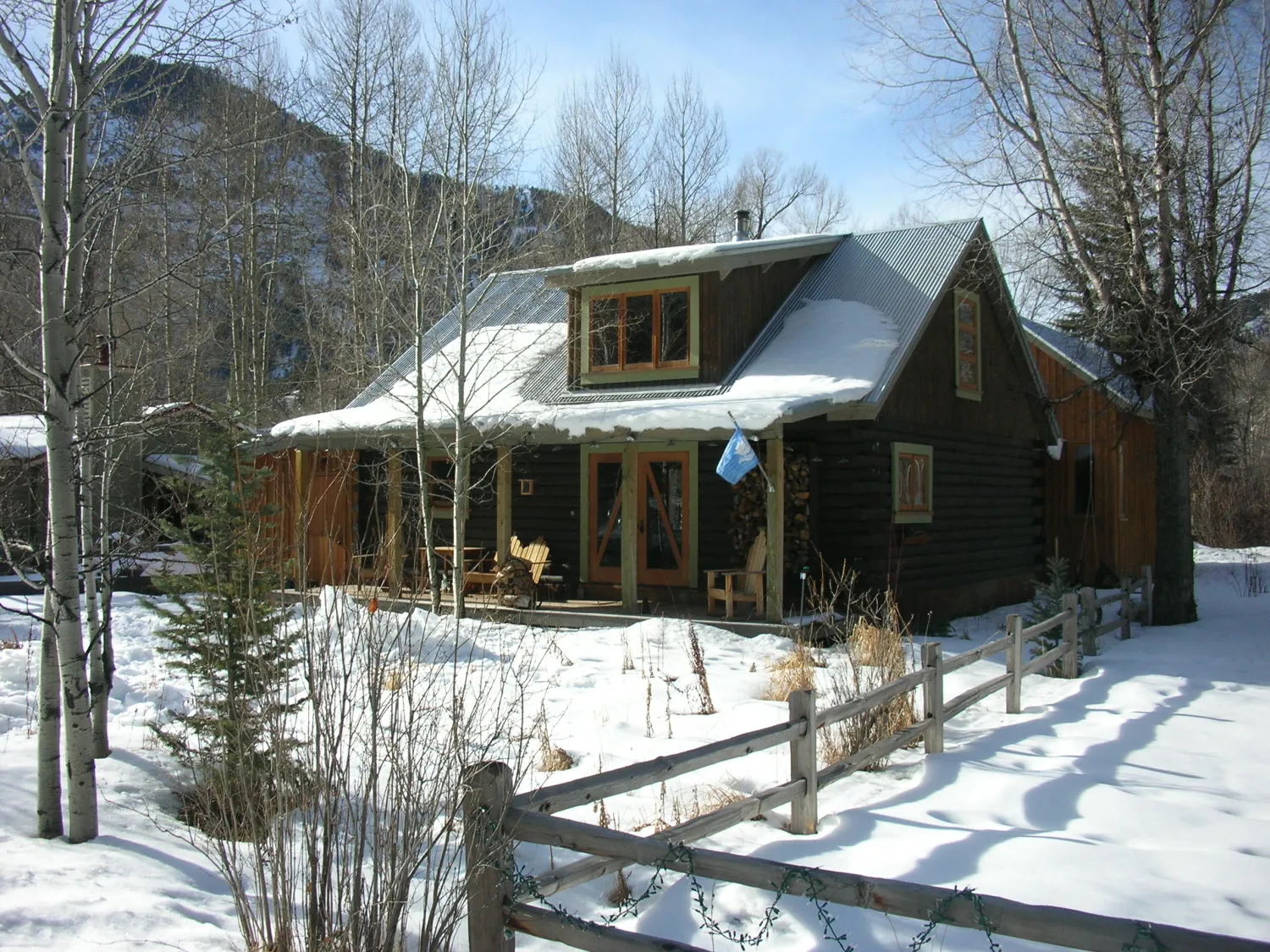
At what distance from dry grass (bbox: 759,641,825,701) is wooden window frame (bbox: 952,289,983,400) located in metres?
7.64

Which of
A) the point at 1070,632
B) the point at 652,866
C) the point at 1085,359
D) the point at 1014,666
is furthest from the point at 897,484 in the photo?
the point at 652,866

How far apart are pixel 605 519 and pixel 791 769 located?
9.84 meters

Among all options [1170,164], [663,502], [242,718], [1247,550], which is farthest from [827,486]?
[1247,550]

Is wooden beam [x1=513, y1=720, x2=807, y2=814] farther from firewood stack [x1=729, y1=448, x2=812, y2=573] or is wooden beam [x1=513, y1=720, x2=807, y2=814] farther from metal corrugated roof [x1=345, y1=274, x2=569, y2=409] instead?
metal corrugated roof [x1=345, y1=274, x2=569, y2=409]

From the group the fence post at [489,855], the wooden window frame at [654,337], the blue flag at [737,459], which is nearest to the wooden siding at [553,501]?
the wooden window frame at [654,337]

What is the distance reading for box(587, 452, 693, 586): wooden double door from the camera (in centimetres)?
1489

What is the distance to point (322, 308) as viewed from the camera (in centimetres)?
2852

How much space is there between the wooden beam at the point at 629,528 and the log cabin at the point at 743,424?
27mm

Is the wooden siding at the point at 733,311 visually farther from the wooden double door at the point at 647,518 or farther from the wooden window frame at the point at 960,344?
the wooden window frame at the point at 960,344

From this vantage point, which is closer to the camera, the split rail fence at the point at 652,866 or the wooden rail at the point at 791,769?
the split rail fence at the point at 652,866

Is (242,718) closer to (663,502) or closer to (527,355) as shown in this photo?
(663,502)

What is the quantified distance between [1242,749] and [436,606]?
9344 millimetres

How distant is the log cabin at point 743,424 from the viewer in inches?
540

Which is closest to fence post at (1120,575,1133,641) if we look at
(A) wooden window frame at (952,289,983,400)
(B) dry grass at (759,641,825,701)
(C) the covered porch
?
(A) wooden window frame at (952,289,983,400)
